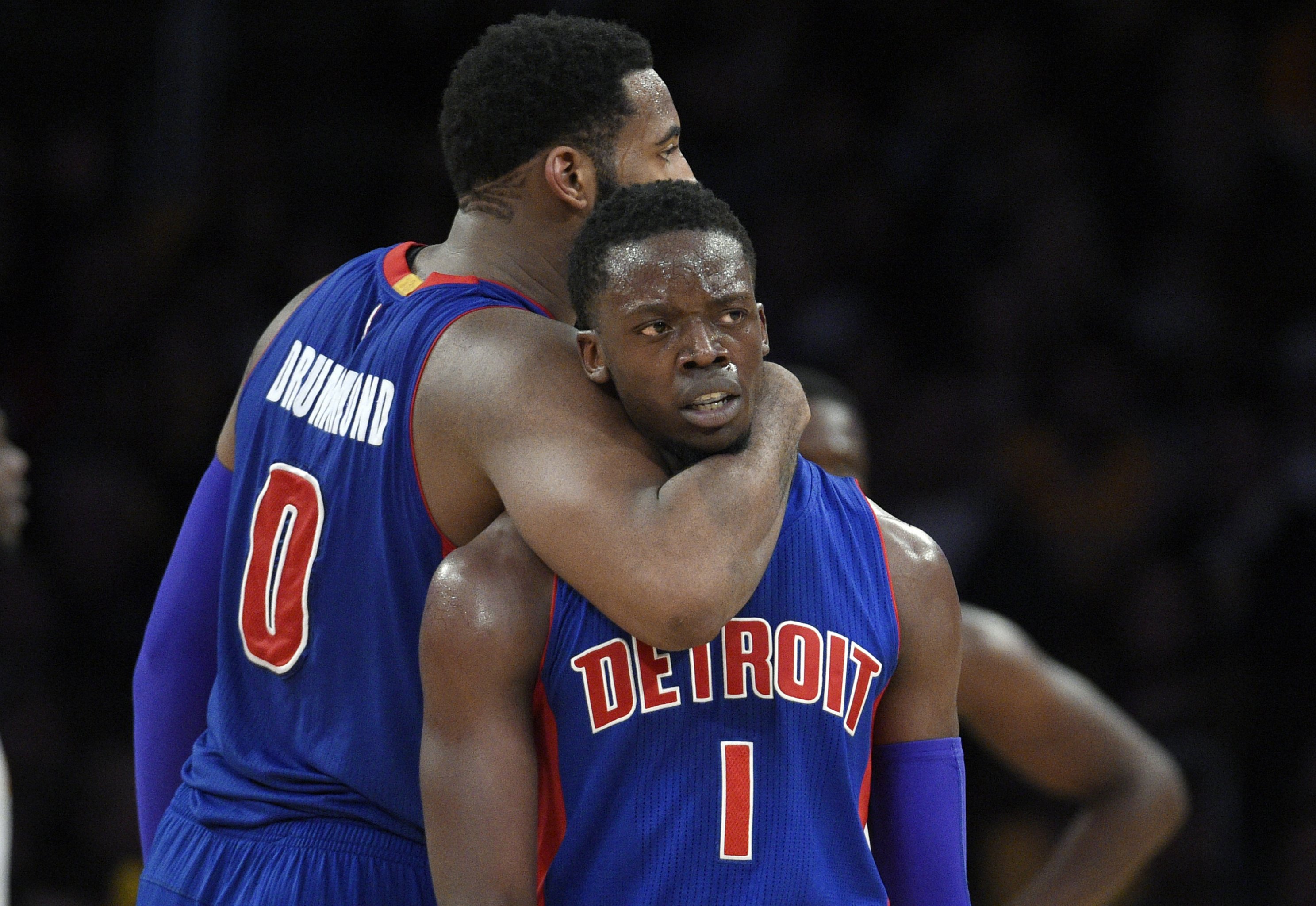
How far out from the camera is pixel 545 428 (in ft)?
7.59

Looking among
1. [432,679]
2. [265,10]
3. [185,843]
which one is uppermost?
[265,10]

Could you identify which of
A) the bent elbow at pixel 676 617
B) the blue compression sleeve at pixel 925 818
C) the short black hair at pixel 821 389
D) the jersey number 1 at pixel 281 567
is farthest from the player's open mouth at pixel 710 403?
the short black hair at pixel 821 389

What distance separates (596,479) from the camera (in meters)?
2.25

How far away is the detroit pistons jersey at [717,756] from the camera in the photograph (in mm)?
2217

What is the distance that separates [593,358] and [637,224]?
0.62 feet

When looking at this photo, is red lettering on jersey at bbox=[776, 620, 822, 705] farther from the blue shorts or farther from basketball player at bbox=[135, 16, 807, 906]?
the blue shorts

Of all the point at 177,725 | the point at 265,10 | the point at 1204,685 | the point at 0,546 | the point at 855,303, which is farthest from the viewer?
the point at 265,10

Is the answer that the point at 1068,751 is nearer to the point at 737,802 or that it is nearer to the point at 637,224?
the point at 737,802

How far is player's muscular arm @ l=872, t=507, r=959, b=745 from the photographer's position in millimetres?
2416

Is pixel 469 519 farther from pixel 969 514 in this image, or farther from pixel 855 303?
pixel 855 303

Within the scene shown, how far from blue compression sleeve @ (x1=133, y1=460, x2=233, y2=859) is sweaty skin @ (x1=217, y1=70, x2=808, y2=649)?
612 mm

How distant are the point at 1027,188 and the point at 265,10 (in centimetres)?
364

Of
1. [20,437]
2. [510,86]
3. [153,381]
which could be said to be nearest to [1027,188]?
[153,381]

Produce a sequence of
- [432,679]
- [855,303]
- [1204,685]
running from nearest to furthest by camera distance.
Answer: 1. [432,679]
2. [1204,685]
3. [855,303]
